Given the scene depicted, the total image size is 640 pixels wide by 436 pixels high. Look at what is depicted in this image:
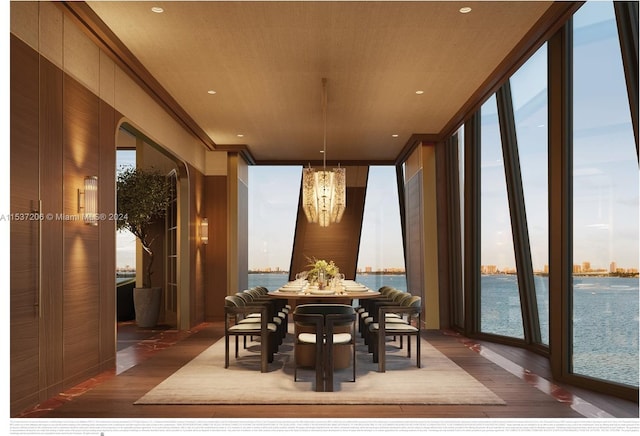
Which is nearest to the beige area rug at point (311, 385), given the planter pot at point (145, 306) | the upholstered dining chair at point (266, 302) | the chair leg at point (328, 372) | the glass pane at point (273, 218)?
the chair leg at point (328, 372)

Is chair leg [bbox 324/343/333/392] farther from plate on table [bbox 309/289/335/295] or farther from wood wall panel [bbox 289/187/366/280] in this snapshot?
wood wall panel [bbox 289/187/366/280]

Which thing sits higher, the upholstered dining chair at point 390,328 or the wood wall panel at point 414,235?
the wood wall panel at point 414,235

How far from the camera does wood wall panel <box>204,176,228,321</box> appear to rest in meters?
10.6

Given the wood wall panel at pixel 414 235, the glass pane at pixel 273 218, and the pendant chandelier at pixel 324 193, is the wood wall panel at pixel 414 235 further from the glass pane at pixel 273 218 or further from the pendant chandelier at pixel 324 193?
the pendant chandelier at pixel 324 193

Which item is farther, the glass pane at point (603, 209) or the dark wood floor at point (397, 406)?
the glass pane at point (603, 209)

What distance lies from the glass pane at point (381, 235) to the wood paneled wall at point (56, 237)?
7025 mm

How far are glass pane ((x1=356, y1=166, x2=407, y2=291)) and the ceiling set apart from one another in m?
3.19

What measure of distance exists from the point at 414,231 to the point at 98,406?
700 centimetres

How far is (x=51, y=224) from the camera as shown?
187 inches

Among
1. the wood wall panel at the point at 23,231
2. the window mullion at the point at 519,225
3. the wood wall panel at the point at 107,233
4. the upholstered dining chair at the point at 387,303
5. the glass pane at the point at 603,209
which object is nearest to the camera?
the wood wall panel at the point at 23,231

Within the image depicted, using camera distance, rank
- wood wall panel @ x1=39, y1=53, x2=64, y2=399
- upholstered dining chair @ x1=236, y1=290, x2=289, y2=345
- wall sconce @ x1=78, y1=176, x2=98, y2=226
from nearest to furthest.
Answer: wood wall panel @ x1=39, y1=53, x2=64, y2=399 → wall sconce @ x1=78, y1=176, x2=98, y2=226 → upholstered dining chair @ x1=236, y1=290, x2=289, y2=345

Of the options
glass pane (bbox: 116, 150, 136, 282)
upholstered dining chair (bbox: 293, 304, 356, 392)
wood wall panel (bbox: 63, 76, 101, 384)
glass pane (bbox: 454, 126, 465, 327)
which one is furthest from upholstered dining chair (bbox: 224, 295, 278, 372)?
glass pane (bbox: 116, 150, 136, 282)

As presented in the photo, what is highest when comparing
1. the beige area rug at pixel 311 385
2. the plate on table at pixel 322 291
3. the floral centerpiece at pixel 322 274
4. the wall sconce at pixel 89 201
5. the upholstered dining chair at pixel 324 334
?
Result: the wall sconce at pixel 89 201

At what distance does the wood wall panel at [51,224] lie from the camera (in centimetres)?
463
